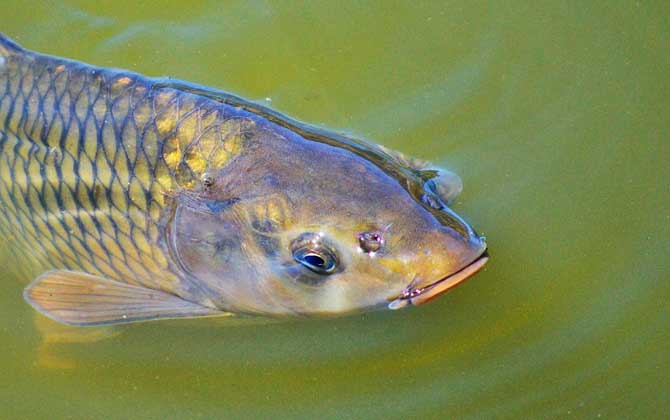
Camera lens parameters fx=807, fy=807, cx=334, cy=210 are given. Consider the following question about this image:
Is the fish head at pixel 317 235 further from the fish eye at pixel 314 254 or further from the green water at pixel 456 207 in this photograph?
the green water at pixel 456 207

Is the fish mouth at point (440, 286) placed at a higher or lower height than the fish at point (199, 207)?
lower

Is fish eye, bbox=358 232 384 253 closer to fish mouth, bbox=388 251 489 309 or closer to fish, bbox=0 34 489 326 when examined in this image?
fish, bbox=0 34 489 326

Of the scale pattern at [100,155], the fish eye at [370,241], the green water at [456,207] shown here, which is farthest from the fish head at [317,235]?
the green water at [456,207]

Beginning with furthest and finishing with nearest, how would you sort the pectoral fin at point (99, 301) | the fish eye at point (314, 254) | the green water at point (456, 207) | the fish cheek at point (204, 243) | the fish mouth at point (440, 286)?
1. the green water at point (456, 207)
2. the pectoral fin at point (99, 301)
3. the fish cheek at point (204, 243)
4. the fish eye at point (314, 254)
5. the fish mouth at point (440, 286)

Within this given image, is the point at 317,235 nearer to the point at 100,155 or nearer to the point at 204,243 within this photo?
the point at 204,243

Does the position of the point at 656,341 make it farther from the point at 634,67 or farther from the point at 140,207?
the point at 140,207

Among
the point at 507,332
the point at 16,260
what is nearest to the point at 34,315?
the point at 16,260
